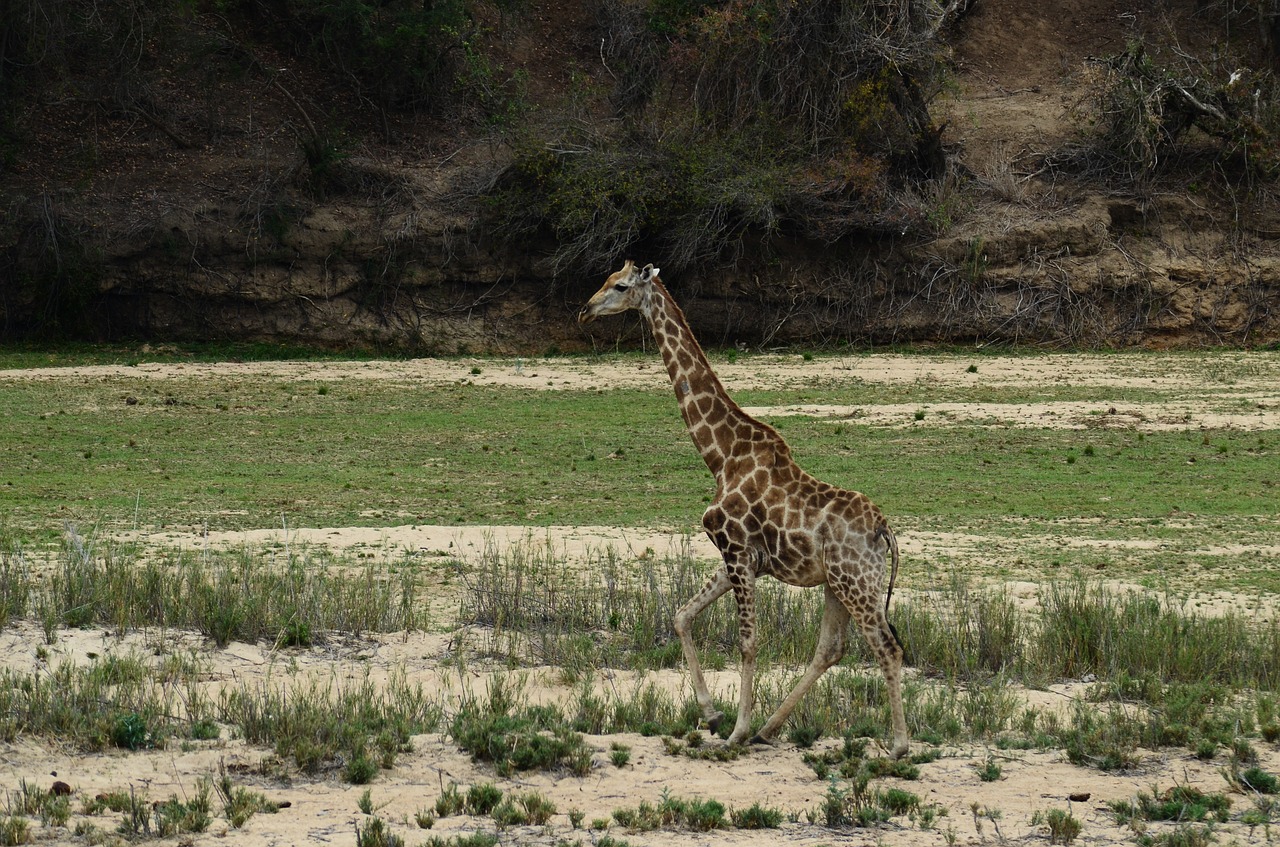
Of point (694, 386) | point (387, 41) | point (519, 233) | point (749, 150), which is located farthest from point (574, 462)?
point (387, 41)

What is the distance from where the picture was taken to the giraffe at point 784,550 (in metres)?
8.23

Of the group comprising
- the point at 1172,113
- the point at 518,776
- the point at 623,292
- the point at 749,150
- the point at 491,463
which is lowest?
the point at 518,776

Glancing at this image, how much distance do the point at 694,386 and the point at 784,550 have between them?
1286mm

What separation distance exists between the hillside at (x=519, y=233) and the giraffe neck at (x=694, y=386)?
72.3 ft

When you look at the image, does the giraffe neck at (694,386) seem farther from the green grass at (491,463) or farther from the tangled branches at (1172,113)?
the tangled branches at (1172,113)

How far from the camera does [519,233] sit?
109ft

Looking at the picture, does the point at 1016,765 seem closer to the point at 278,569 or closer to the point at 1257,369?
the point at 278,569

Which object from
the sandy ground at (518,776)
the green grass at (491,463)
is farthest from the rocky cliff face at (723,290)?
the sandy ground at (518,776)

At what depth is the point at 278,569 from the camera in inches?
476

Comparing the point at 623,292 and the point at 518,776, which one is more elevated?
the point at 623,292

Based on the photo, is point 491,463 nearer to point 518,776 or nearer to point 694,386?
point 694,386

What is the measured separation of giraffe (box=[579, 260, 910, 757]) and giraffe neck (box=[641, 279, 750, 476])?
0.01 m

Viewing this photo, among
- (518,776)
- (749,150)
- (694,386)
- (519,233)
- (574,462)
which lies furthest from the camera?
(519,233)

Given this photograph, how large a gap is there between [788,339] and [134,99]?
15.7 metres
